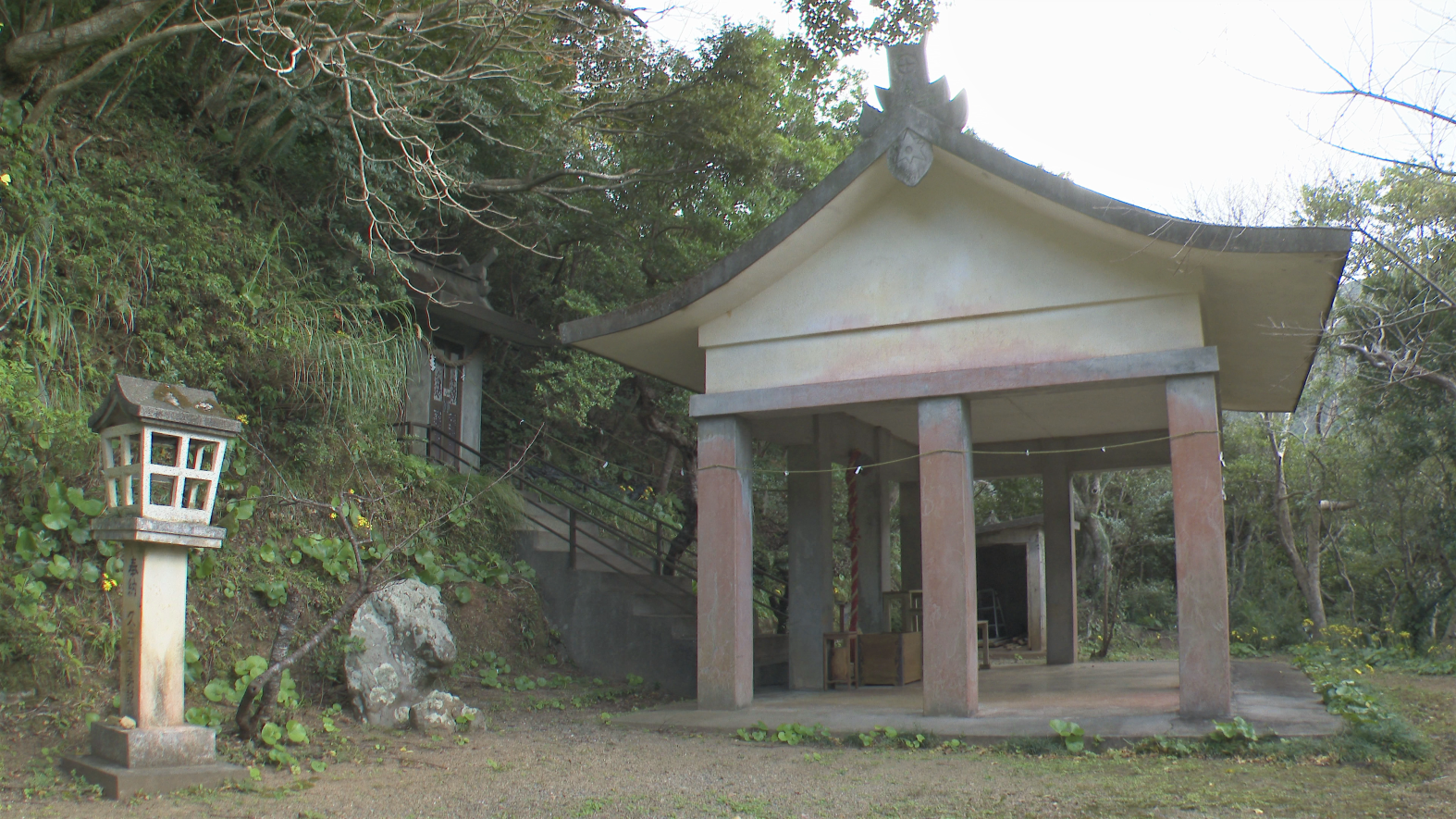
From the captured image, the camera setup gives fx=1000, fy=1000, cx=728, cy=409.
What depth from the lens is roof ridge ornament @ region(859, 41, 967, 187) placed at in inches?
295

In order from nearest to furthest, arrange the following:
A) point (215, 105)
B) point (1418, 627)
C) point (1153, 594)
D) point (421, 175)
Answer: point (215, 105) → point (421, 175) → point (1418, 627) → point (1153, 594)

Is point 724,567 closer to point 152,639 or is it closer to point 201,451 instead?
point 201,451

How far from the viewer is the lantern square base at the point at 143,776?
16.5ft

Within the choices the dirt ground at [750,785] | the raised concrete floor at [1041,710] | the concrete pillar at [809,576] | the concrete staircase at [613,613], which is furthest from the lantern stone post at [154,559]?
the concrete pillar at [809,576]

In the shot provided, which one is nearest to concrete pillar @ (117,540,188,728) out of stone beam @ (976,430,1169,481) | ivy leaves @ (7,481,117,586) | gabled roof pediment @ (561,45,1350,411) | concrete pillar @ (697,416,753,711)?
ivy leaves @ (7,481,117,586)

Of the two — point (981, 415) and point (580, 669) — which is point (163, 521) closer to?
point (580, 669)

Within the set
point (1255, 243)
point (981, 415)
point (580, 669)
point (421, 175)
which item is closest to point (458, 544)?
point (580, 669)

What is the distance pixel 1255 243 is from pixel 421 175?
8122mm

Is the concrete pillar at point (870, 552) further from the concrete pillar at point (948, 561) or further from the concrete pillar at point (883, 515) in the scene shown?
the concrete pillar at point (948, 561)

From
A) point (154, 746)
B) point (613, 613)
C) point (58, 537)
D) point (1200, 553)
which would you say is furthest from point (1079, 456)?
point (58, 537)

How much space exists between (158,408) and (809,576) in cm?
622

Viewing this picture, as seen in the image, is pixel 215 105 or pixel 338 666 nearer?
pixel 338 666

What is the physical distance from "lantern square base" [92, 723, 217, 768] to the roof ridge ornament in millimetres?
5826

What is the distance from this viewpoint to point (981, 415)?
35.8 ft
